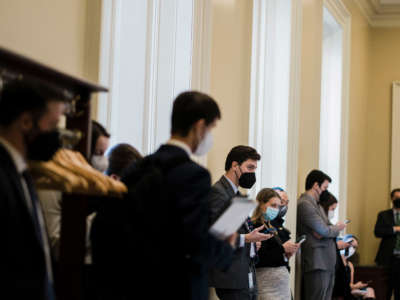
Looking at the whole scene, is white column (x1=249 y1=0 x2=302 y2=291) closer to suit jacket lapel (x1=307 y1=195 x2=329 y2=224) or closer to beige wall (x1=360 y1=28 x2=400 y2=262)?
suit jacket lapel (x1=307 y1=195 x2=329 y2=224)

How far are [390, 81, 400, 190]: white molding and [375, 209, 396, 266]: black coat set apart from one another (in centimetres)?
210

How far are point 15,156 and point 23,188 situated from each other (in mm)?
115

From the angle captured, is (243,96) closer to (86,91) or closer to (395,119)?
(86,91)

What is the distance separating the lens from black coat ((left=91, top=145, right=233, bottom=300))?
2.88 metres

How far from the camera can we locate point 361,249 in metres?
14.1

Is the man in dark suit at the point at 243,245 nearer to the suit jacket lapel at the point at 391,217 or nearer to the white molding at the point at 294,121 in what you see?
the white molding at the point at 294,121

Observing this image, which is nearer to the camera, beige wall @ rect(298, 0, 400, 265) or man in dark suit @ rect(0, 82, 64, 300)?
man in dark suit @ rect(0, 82, 64, 300)

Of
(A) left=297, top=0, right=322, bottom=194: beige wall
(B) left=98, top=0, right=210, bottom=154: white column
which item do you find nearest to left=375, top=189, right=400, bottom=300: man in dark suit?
(A) left=297, top=0, right=322, bottom=194: beige wall

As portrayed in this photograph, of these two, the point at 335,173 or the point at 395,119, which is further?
the point at 395,119

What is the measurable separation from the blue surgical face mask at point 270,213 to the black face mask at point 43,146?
170 inches

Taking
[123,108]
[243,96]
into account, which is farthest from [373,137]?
[123,108]

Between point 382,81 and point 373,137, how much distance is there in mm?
1188

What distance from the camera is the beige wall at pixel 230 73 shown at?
6.98m

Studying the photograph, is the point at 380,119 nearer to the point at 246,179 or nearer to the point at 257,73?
the point at 257,73
